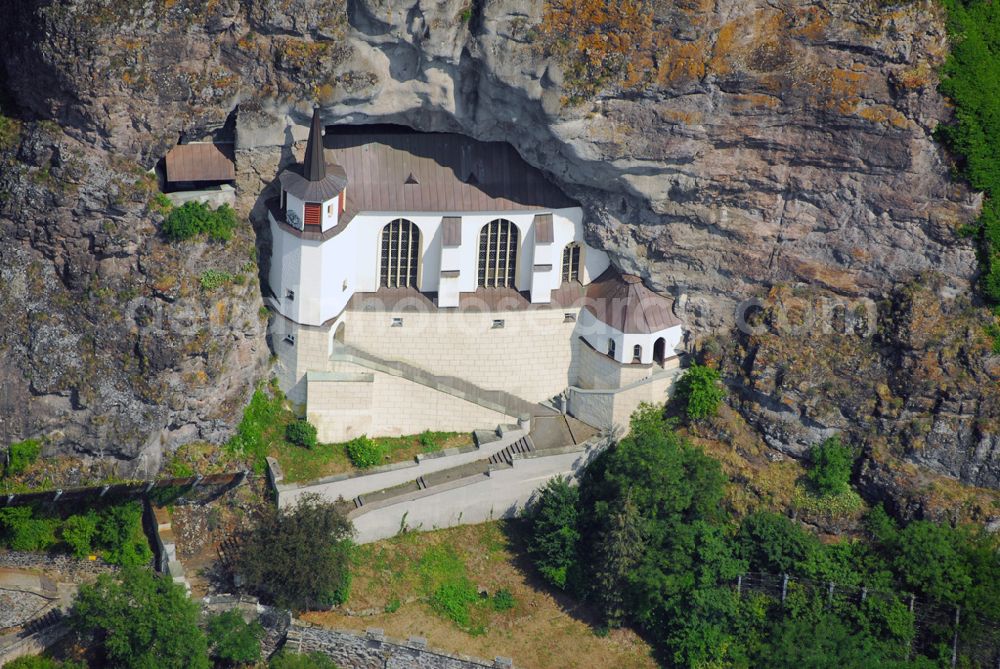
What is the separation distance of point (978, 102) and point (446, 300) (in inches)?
870

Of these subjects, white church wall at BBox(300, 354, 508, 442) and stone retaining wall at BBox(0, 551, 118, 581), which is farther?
white church wall at BBox(300, 354, 508, 442)

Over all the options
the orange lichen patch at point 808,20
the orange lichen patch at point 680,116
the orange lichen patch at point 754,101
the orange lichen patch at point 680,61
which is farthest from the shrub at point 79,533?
the orange lichen patch at point 808,20

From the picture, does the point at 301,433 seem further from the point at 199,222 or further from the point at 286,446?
the point at 199,222

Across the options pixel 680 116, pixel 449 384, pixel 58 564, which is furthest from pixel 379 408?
pixel 680 116

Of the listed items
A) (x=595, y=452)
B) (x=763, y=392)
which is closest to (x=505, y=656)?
(x=595, y=452)

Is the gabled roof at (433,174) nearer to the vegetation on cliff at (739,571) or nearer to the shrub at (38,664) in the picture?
the vegetation on cliff at (739,571)

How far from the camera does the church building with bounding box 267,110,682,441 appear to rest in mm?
71375

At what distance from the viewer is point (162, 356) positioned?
68.2 m

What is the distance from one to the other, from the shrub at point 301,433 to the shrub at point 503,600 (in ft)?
31.1

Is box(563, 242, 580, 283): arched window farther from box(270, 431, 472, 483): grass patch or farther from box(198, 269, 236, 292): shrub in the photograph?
box(198, 269, 236, 292): shrub

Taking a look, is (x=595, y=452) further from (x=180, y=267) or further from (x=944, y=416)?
(x=180, y=267)

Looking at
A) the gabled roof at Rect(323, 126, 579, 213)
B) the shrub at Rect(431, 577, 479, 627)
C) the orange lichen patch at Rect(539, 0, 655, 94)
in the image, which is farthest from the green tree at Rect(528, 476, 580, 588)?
the orange lichen patch at Rect(539, 0, 655, 94)

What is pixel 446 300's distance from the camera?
73.3 meters

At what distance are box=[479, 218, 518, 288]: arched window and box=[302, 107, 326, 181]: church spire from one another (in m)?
7.79
